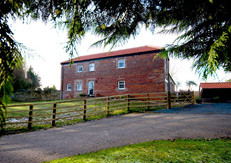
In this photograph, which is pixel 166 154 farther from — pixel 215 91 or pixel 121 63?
pixel 215 91

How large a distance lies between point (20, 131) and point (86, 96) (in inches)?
591

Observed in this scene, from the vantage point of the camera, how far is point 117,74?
19375 mm

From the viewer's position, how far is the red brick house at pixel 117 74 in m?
17.0

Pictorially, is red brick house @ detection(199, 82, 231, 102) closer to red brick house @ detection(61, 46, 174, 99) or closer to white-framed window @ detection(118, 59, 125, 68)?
red brick house @ detection(61, 46, 174, 99)

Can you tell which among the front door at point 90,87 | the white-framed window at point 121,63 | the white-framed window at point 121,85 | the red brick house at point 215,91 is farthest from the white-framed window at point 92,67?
the red brick house at point 215,91

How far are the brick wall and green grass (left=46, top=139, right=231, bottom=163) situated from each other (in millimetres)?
13219

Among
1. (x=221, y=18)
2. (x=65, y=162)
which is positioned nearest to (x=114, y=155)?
(x=65, y=162)

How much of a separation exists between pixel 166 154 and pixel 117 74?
54.2 ft

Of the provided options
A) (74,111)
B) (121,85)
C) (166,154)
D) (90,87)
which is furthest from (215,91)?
(166,154)

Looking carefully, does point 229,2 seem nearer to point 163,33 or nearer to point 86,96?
point 163,33

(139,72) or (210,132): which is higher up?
(139,72)

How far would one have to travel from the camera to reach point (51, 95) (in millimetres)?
25000

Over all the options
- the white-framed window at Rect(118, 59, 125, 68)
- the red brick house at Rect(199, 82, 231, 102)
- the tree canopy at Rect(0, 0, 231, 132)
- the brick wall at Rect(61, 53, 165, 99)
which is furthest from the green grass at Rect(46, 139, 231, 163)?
the red brick house at Rect(199, 82, 231, 102)

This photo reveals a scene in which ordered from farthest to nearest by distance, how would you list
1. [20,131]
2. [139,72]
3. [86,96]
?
1. [86,96]
2. [139,72]
3. [20,131]
